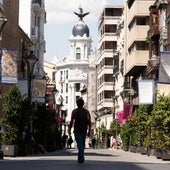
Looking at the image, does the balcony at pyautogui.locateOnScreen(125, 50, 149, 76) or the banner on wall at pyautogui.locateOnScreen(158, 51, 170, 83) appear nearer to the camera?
the banner on wall at pyautogui.locateOnScreen(158, 51, 170, 83)

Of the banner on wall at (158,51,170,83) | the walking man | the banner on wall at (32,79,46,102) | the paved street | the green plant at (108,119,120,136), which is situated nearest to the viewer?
the paved street

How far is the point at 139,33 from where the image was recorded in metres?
80.7

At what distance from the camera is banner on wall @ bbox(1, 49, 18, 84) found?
3322 centimetres

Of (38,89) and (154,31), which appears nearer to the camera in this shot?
(38,89)

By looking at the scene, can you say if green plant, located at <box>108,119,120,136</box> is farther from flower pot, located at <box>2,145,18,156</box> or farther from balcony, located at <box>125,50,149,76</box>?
flower pot, located at <box>2,145,18,156</box>

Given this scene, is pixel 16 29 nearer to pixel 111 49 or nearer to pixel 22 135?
pixel 22 135

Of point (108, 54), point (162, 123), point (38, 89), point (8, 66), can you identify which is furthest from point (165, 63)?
point (108, 54)

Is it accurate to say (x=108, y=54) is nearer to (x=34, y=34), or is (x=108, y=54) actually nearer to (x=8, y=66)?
(x=34, y=34)

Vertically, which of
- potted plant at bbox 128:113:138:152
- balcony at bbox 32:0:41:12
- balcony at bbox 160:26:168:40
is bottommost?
→ potted plant at bbox 128:113:138:152

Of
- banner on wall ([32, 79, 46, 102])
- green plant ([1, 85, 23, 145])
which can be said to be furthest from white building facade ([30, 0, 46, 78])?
green plant ([1, 85, 23, 145])

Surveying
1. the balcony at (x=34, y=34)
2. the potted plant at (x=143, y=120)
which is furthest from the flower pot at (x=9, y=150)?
the balcony at (x=34, y=34)

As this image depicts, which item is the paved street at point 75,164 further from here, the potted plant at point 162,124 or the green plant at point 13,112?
the green plant at point 13,112

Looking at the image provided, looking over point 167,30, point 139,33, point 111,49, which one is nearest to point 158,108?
point 167,30

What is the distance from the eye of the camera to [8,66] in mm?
33469
